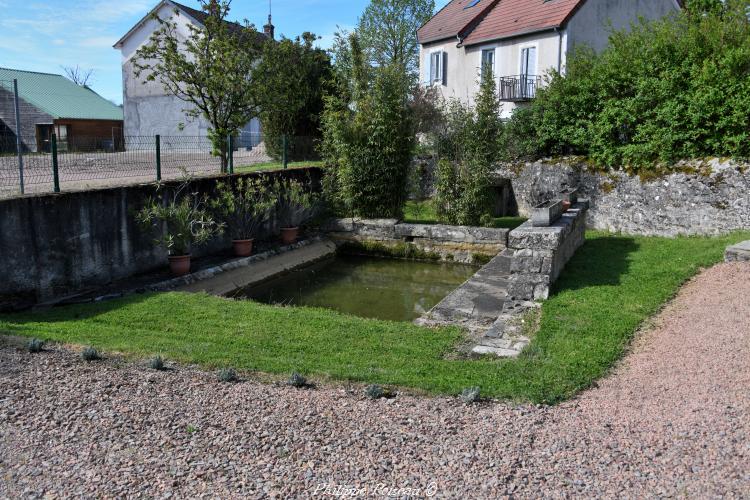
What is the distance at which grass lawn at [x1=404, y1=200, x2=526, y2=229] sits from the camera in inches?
598

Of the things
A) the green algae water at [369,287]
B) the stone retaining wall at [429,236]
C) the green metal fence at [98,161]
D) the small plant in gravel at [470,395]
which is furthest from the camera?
the stone retaining wall at [429,236]

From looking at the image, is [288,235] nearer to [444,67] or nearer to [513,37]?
[513,37]

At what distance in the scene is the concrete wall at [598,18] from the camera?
74.1 ft

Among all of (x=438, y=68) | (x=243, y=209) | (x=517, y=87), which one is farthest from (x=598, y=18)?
(x=243, y=209)

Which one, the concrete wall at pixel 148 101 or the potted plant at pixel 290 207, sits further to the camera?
the concrete wall at pixel 148 101

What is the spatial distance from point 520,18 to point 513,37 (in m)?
0.81

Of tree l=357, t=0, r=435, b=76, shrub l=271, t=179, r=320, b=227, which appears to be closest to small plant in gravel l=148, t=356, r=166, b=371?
shrub l=271, t=179, r=320, b=227

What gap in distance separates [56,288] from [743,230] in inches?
473

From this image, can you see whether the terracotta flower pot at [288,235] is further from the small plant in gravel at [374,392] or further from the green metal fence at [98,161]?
the small plant in gravel at [374,392]

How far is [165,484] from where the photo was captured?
3.74m

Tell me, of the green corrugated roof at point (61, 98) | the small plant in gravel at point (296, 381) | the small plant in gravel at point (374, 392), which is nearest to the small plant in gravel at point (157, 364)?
the small plant in gravel at point (296, 381)

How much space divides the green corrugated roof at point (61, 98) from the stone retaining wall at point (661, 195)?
2440 centimetres

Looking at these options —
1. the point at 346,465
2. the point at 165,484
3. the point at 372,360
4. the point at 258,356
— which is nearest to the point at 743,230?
the point at 372,360

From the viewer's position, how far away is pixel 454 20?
28.4 m
